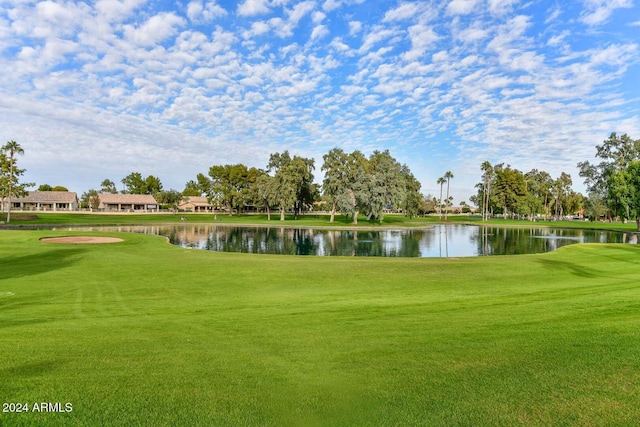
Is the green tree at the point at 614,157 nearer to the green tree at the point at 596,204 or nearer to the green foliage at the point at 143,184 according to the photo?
the green tree at the point at 596,204

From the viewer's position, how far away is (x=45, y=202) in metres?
107

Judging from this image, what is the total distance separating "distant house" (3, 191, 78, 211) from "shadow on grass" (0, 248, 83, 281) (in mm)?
100027

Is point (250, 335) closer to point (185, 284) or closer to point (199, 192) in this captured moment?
point (185, 284)

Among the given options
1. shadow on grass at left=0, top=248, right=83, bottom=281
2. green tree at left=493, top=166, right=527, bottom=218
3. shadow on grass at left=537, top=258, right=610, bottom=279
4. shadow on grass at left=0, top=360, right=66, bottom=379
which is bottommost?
shadow on grass at left=537, top=258, right=610, bottom=279

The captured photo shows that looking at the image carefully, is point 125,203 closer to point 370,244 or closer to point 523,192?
point 370,244

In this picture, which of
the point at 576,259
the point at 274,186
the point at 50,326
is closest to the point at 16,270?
the point at 50,326

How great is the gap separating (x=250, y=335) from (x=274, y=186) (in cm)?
7150

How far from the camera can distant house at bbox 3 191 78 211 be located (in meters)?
103

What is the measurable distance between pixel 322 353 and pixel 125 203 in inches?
5013

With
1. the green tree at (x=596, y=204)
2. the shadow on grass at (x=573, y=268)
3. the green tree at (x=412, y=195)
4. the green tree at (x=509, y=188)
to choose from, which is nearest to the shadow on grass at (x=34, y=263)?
the shadow on grass at (x=573, y=268)

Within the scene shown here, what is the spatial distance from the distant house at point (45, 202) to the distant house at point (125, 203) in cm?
796

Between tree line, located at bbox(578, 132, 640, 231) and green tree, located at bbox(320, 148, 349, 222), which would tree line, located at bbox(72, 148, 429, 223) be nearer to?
green tree, located at bbox(320, 148, 349, 222)

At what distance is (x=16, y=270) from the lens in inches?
645

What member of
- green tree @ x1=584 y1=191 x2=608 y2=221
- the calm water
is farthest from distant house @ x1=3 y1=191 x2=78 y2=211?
green tree @ x1=584 y1=191 x2=608 y2=221
